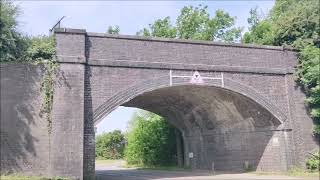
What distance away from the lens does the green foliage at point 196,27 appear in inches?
1521

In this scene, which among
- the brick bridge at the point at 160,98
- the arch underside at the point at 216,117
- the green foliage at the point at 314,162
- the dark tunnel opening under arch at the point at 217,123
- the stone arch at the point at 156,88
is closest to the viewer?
the brick bridge at the point at 160,98

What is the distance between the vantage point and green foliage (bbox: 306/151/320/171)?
20.5m

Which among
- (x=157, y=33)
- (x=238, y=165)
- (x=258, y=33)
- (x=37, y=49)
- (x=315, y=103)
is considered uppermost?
(x=157, y=33)

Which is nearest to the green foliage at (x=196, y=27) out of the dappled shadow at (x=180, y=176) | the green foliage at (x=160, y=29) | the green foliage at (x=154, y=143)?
the green foliage at (x=160, y=29)

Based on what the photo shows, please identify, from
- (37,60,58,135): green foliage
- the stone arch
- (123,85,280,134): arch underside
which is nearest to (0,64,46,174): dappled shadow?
(37,60,58,135): green foliage

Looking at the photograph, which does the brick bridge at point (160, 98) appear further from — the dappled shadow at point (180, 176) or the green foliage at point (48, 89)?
the dappled shadow at point (180, 176)

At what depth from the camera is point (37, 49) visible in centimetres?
1744

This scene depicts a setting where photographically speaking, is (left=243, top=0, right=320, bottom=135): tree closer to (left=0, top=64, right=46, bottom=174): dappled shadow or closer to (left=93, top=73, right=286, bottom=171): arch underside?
(left=93, top=73, right=286, bottom=171): arch underside

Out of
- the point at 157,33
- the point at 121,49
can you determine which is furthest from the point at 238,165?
the point at 157,33

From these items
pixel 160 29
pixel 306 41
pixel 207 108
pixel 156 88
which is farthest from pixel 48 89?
pixel 160 29

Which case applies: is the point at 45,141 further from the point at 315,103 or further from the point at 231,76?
the point at 315,103

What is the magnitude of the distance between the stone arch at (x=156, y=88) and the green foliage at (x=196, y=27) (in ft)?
58.8

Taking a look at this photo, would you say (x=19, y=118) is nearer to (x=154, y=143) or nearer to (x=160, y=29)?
Result: (x=154, y=143)

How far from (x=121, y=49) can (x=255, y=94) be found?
20.9ft
